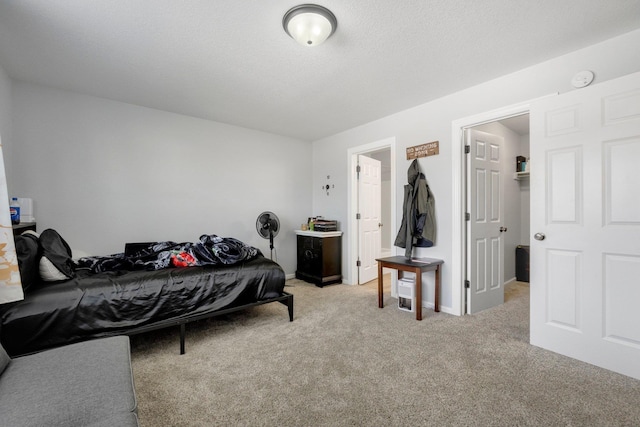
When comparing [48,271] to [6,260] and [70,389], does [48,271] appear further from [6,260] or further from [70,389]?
[70,389]

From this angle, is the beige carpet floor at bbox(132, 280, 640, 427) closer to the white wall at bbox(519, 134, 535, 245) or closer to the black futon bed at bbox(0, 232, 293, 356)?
the black futon bed at bbox(0, 232, 293, 356)

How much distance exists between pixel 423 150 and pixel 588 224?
5.60 ft

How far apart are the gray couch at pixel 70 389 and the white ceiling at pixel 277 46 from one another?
2039mm

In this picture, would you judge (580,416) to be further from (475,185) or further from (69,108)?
(69,108)

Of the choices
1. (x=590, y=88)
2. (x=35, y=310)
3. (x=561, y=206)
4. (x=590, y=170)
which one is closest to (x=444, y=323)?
(x=561, y=206)

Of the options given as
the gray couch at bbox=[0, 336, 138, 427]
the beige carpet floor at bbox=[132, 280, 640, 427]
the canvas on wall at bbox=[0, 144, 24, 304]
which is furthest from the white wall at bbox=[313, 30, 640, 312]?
the canvas on wall at bbox=[0, 144, 24, 304]

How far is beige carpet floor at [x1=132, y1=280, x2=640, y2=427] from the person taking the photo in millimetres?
1556

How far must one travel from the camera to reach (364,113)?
3709 millimetres

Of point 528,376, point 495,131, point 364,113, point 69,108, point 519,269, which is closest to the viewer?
point 528,376

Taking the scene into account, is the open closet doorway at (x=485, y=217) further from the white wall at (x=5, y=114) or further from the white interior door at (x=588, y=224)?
the white wall at (x=5, y=114)

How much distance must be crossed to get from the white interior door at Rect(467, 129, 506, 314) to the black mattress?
6.98 feet

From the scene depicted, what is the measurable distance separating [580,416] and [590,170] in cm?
163

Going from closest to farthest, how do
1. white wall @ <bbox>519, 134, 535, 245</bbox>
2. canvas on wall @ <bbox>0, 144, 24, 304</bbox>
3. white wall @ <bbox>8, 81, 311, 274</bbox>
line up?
canvas on wall @ <bbox>0, 144, 24, 304</bbox> → white wall @ <bbox>8, 81, 311, 274</bbox> → white wall @ <bbox>519, 134, 535, 245</bbox>

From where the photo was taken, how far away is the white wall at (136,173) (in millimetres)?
2943
